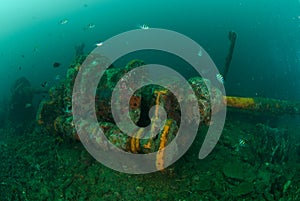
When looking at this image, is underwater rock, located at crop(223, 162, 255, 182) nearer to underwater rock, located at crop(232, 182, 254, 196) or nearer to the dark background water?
underwater rock, located at crop(232, 182, 254, 196)

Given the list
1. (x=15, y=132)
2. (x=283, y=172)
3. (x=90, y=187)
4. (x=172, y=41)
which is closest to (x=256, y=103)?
(x=283, y=172)

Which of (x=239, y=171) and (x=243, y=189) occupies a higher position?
(x=243, y=189)

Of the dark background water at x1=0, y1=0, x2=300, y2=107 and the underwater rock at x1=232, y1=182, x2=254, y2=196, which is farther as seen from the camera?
the dark background water at x1=0, y1=0, x2=300, y2=107

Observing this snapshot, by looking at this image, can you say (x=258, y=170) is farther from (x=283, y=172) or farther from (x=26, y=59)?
(x=26, y=59)

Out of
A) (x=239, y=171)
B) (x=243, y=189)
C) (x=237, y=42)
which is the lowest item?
(x=237, y=42)

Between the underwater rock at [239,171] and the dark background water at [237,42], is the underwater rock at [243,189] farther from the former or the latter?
the dark background water at [237,42]

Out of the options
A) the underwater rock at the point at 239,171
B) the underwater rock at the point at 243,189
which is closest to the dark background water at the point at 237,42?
the underwater rock at the point at 239,171

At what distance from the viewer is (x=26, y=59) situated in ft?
106

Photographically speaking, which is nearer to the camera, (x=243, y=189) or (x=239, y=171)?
(x=243, y=189)

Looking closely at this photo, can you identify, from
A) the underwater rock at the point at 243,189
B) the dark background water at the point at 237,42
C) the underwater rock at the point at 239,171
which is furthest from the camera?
the dark background water at the point at 237,42

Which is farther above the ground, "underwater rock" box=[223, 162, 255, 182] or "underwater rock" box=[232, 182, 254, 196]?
"underwater rock" box=[232, 182, 254, 196]

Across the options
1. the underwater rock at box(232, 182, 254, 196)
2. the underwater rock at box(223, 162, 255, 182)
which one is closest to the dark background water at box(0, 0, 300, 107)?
the underwater rock at box(223, 162, 255, 182)

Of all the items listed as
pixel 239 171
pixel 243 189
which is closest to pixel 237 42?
pixel 239 171

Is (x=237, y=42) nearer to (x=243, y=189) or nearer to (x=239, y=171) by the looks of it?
(x=239, y=171)
